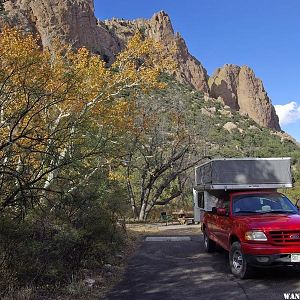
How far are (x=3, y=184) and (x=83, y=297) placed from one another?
2.64m

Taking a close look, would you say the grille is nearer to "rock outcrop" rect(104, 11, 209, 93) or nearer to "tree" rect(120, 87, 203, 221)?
"tree" rect(120, 87, 203, 221)

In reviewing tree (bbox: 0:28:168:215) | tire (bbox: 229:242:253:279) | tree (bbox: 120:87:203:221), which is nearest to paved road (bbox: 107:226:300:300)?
tire (bbox: 229:242:253:279)

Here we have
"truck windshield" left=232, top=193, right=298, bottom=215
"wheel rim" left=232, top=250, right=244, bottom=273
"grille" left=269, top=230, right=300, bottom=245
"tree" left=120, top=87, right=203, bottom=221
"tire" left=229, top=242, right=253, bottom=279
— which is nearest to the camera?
"grille" left=269, top=230, right=300, bottom=245

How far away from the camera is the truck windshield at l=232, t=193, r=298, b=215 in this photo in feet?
29.6

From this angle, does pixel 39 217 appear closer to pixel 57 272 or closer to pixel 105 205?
pixel 57 272

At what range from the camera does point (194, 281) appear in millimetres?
8047

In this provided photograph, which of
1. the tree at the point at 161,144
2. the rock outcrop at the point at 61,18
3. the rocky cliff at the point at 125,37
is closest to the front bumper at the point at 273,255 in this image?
the rocky cliff at the point at 125,37

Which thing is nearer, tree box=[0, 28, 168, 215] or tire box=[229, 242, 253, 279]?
tree box=[0, 28, 168, 215]

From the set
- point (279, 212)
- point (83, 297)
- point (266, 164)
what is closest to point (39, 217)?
point (83, 297)

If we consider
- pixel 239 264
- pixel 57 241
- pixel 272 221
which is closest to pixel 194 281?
pixel 239 264

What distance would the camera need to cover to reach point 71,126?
28.8 feet

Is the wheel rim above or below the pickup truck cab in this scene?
below

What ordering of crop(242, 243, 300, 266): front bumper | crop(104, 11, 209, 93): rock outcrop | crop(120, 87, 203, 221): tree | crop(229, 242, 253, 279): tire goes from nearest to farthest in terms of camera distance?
crop(242, 243, 300, 266): front bumper → crop(229, 242, 253, 279): tire → crop(120, 87, 203, 221): tree → crop(104, 11, 209, 93): rock outcrop

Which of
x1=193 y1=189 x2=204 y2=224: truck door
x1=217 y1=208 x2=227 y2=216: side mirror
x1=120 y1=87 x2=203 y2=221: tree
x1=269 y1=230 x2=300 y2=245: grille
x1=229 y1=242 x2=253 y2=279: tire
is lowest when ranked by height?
x1=229 y1=242 x2=253 y2=279: tire
